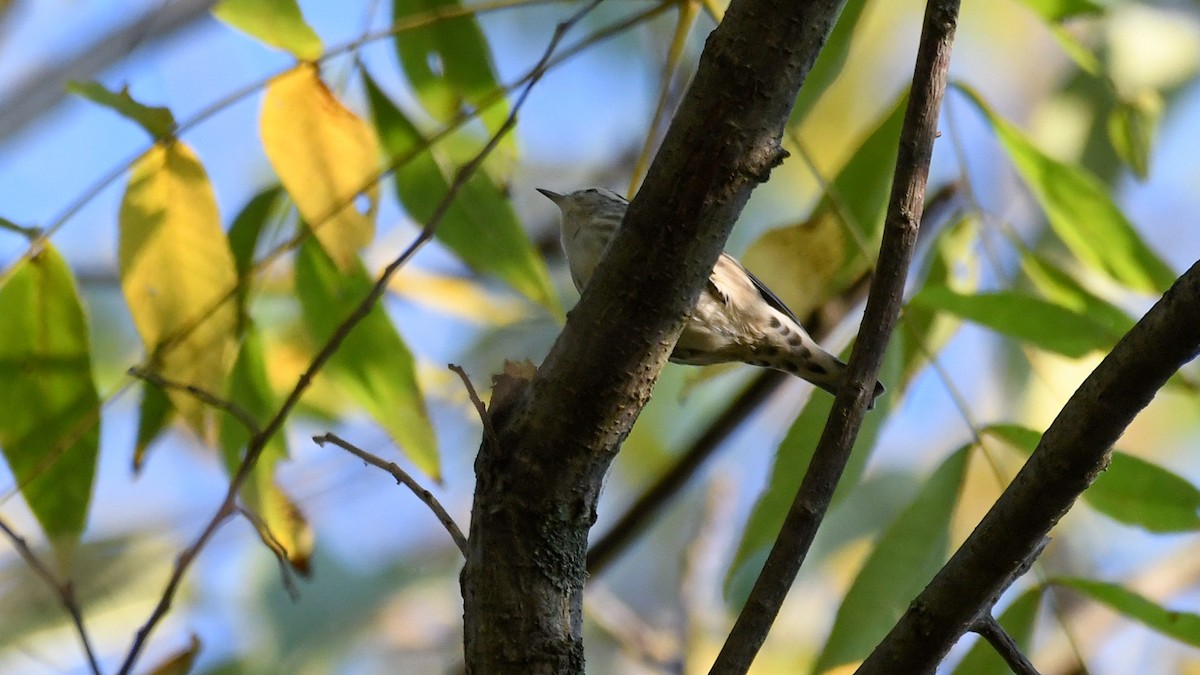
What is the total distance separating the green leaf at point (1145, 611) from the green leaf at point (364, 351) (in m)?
1.15

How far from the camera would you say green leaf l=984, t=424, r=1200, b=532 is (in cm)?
169

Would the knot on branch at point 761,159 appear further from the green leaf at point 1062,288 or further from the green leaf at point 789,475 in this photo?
the green leaf at point 1062,288

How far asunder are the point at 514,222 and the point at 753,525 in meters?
0.75

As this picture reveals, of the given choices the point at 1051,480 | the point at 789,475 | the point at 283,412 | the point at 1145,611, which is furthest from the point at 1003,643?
the point at 283,412

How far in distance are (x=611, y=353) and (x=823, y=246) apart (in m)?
0.94

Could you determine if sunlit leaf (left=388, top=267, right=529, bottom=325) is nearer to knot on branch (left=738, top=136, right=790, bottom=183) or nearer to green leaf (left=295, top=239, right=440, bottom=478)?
green leaf (left=295, top=239, right=440, bottom=478)

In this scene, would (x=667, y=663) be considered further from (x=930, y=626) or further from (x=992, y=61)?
(x=992, y=61)

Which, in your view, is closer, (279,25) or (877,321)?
(877,321)

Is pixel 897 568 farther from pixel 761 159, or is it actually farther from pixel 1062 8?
pixel 1062 8

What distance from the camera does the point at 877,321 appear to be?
136 centimetres

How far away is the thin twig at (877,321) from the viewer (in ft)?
4.29

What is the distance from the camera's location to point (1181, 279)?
1.10m

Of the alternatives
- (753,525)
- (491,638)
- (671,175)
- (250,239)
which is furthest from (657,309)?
(250,239)

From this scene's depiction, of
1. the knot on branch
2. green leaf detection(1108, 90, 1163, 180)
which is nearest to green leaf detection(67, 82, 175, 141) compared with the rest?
the knot on branch
